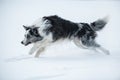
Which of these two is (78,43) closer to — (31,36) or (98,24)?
(98,24)

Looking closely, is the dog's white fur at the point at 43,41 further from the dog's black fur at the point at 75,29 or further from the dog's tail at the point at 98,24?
the dog's tail at the point at 98,24

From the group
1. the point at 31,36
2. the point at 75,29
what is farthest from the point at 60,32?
the point at 31,36

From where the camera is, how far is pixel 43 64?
2.04 m

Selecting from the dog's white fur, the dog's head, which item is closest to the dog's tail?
the dog's white fur

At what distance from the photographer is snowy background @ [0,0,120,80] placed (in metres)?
2.03

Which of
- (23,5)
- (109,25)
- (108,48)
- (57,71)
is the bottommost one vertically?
(57,71)

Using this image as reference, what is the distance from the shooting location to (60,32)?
2061mm

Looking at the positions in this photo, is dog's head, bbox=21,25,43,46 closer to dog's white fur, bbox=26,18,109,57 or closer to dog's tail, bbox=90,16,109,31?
dog's white fur, bbox=26,18,109,57

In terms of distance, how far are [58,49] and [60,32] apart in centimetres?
14

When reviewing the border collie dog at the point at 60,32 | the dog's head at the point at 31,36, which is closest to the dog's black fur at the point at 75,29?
the border collie dog at the point at 60,32

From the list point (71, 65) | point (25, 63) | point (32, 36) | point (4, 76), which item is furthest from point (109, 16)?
point (4, 76)

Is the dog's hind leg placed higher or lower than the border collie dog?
lower

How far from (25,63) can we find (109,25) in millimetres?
754

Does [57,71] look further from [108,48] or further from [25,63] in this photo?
[108,48]
